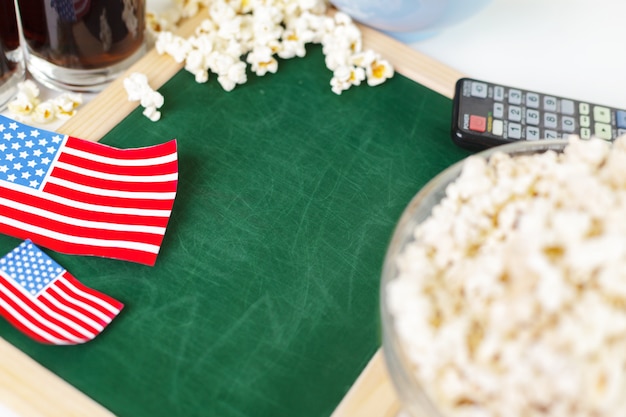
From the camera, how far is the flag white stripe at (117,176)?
0.68 meters

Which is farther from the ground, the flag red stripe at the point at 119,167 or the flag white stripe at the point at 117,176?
the flag red stripe at the point at 119,167

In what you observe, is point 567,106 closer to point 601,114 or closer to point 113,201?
point 601,114

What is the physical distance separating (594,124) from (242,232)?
1.16 ft

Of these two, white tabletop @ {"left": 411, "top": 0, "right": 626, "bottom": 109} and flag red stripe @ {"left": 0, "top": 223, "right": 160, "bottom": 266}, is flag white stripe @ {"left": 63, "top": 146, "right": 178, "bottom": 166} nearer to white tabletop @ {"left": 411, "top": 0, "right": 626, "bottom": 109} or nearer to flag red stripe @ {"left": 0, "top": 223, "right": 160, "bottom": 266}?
flag red stripe @ {"left": 0, "top": 223, "right": 160, "bottom": 266}

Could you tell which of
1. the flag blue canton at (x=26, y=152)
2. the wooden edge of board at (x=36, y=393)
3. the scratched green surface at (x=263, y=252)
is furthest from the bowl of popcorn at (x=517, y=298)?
the flag blue canton at (x=26, y=152)

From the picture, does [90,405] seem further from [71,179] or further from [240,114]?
[240,114]

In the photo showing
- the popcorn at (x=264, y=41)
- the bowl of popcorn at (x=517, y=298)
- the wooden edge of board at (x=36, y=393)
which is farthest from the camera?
the popcorn at (x=264, y=41)

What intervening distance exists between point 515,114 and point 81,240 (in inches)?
16.6

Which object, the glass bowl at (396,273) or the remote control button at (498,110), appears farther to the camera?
the remote control button at (498,110)

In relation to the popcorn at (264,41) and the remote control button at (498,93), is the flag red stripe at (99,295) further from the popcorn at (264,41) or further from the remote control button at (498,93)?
the remote control button at (498,93)

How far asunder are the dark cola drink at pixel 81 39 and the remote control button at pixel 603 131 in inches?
18.3

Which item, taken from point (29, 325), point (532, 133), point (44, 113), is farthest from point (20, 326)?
point (532, 133)

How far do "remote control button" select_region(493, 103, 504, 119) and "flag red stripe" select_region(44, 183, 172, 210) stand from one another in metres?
0.32

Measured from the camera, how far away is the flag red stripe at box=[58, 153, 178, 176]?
2.25 ft
